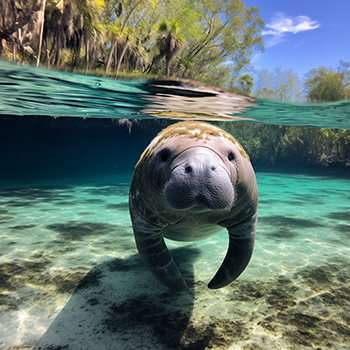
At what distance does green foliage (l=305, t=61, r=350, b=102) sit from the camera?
912 centimetres

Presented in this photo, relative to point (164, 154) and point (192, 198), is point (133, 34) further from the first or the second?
point (192, 198)

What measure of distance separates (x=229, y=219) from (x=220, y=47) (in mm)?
20467

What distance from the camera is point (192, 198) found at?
67.9 inches

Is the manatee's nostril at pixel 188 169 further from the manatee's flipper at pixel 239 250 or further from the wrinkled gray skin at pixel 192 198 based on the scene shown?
the manatee's flipper at pixel 239 250

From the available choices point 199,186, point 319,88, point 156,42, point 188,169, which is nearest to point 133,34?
point 156,42

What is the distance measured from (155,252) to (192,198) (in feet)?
4.20

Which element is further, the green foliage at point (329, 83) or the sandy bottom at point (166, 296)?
the green foliage at point (329, 83)

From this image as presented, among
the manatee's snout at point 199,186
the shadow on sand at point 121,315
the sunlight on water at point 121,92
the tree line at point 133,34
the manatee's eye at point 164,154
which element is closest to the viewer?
the manatee's snout at point 199,186

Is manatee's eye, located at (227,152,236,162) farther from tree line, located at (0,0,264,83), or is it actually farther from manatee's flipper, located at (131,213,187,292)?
tree line, located at (0,0,264,83)

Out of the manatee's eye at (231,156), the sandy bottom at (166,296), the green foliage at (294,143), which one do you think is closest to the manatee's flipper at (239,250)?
the sandy bottom at (166,296)

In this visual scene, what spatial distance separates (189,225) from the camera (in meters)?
2.72

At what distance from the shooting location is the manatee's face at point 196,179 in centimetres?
172

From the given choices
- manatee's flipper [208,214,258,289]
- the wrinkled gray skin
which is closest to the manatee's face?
the wrinkled gray skin

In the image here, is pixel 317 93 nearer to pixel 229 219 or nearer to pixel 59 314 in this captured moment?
pixel 229 219
